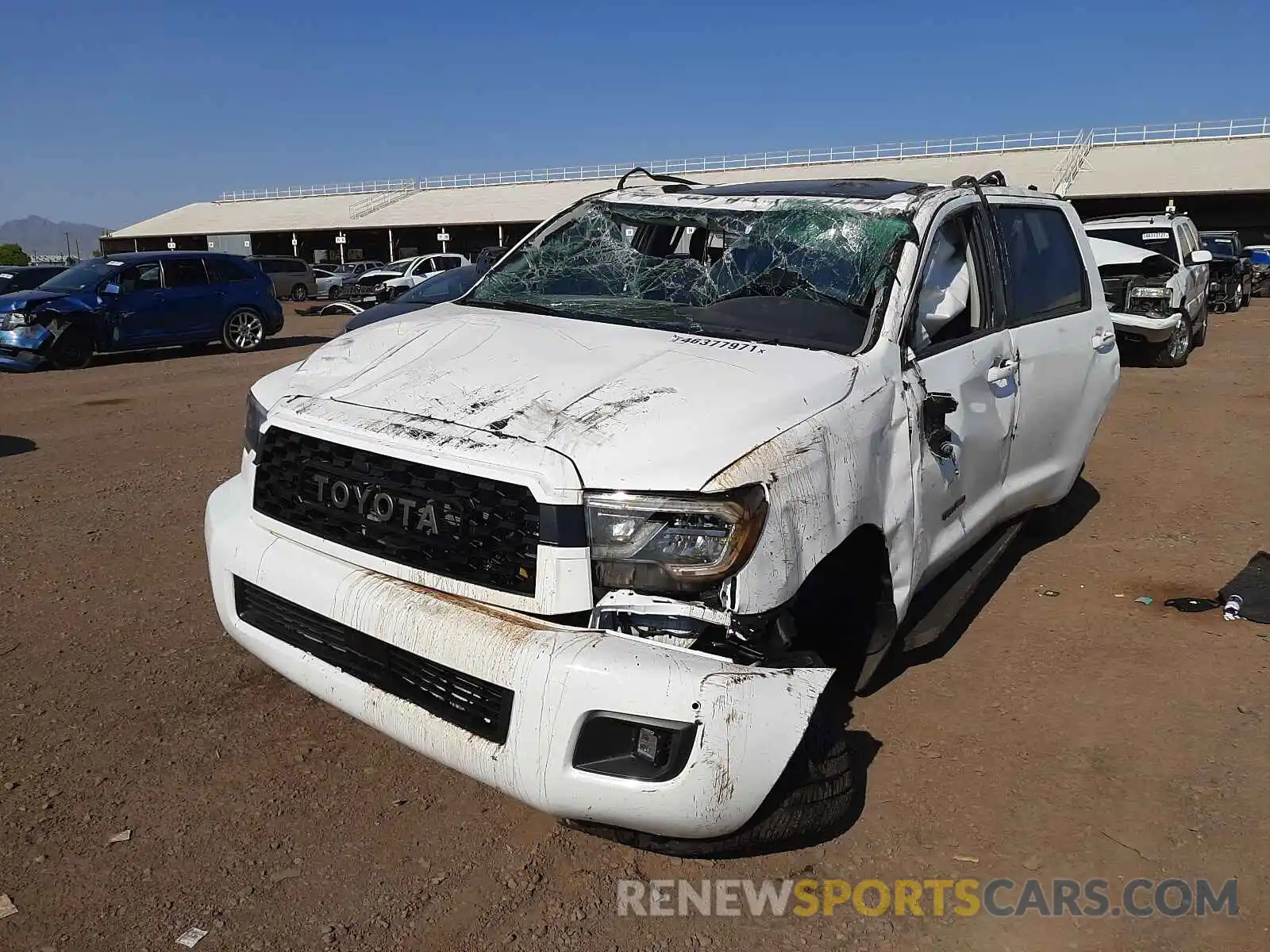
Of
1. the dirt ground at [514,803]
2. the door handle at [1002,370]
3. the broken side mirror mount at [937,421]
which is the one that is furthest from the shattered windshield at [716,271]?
the dirt ground at [514,803]

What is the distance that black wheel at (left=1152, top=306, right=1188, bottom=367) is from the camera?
13.2 metres

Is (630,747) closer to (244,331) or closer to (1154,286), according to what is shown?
(1154,286)

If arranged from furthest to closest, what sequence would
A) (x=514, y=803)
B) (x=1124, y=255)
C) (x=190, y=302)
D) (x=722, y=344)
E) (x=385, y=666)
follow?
(x=190, y=302)
(x=1124, y=255)
(x=722, y=344)
(x=514, y=803)
(x=385, y=666)

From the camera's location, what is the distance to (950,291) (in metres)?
4.01

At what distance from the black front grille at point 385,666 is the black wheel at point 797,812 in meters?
0.39

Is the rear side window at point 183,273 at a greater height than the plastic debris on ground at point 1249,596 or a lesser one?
greater

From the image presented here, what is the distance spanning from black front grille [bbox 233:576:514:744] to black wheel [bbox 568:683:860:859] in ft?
1.29

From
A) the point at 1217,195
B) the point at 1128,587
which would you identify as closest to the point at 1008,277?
the point at 1128,587

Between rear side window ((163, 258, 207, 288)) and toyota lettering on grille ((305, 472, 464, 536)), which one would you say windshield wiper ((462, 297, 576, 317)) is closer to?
toyota lettering on grille ((305, 472, 464, 536))

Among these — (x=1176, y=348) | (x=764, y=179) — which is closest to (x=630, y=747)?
(x=1176, y=348)

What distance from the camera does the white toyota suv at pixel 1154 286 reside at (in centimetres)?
1295

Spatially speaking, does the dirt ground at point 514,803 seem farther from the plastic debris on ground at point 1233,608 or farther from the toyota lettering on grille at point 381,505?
the toyota lettering on grille at point 381,505

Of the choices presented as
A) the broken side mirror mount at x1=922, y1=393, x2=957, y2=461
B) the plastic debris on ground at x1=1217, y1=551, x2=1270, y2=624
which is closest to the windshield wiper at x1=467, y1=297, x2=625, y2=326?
the broken side mirror mount at x1=922, y1=393, x2=957, y2=461

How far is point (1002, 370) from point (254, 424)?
108 inches
